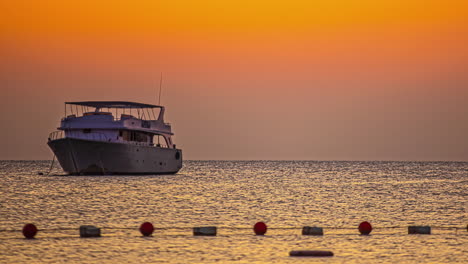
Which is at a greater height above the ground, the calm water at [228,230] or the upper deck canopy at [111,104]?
the upper deck canopy at [111,104]

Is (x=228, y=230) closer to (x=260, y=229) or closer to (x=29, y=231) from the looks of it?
(x=260, y=229)

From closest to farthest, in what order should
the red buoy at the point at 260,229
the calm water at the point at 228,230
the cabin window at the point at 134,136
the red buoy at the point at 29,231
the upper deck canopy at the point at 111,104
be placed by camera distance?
the calm water at the point at 228,230
the red buoy at the point at 29,231
the red buoy at the point at 260,229
the upper deck canopy at the point at 111,104
the cabin window at the point at 134,136

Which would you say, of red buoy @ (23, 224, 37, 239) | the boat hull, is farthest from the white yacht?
red buoy @ (23, 224, 37, 239)

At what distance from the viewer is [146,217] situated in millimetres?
37156

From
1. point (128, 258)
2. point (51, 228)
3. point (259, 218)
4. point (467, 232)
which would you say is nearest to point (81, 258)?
point (128, 258)

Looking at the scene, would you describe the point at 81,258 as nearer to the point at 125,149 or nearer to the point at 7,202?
the point at 7,202

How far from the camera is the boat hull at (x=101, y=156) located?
256ft

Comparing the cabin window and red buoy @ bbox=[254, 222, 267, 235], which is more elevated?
the cabin window

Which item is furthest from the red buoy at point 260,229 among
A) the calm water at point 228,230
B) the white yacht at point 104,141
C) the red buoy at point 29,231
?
the white yacht at point 104,141

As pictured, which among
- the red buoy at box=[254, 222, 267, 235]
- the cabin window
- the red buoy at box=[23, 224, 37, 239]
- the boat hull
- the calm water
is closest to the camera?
the calm water

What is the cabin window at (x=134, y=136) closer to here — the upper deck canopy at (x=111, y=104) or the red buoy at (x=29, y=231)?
the upper deck canopy at (x=111, y=104)

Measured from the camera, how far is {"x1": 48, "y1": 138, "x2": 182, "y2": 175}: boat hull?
78.0 m

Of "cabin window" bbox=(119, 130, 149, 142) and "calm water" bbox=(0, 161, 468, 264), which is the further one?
"cabin window" bbox=(119, 130, 149, 142)

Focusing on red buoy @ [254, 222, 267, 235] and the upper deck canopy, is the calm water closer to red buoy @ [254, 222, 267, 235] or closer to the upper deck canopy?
red buoy @ [254, 222, 267, 235]
